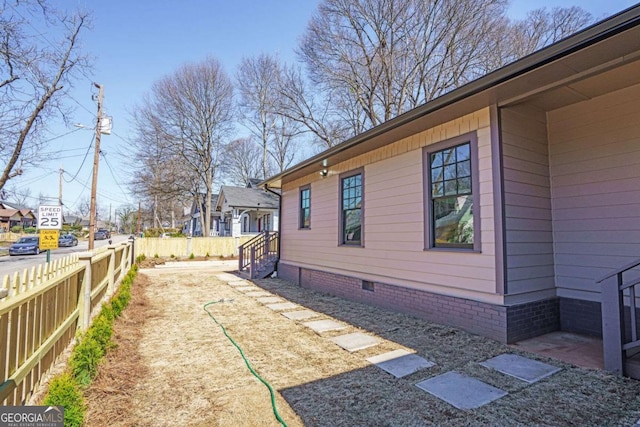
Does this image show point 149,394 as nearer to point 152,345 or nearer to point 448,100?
point 152,345

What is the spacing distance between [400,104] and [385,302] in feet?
40.4

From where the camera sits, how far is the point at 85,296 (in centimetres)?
370

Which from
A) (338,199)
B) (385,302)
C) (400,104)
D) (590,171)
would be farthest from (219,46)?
(590,171)

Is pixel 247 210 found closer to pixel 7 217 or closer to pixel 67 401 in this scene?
pixel 67 401

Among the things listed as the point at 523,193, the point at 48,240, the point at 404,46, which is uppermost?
the point at 404,46

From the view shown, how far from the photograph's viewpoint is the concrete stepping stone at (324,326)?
458 cm

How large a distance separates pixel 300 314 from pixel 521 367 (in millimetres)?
3356

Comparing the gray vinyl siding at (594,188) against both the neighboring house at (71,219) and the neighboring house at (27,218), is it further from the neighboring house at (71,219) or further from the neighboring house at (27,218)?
the neighboring house at (71,219)

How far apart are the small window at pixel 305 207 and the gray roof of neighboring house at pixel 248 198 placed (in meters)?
11.6

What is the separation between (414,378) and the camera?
295 centimetres

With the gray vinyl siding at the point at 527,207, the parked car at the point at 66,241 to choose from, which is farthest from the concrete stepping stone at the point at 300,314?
the parked car at the point at 66,241

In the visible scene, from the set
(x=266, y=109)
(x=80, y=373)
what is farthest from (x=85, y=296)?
(x=266, y=109)

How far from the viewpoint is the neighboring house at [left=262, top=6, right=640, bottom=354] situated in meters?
3.63

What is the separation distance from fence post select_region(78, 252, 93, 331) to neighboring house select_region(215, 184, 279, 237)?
49.9 feet
